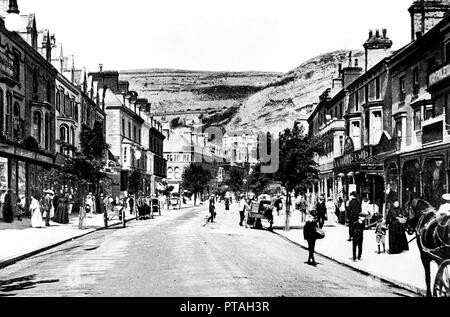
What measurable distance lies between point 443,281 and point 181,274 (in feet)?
19.5

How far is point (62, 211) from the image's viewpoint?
3259 cm

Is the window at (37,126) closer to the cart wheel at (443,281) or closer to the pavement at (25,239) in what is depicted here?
the pavement at (25,239)

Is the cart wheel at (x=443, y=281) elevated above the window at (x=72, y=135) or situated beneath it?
situated beneath

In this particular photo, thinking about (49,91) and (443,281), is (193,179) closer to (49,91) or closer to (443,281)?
(49,91)

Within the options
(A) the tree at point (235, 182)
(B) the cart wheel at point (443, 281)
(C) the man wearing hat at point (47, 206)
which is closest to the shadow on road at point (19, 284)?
(B) the cart wheel at point (443, 281)

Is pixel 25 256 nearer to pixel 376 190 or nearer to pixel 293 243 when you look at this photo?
pixel 293 243

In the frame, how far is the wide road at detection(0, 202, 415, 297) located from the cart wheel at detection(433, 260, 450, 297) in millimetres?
1796

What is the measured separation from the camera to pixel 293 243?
23.2 meters

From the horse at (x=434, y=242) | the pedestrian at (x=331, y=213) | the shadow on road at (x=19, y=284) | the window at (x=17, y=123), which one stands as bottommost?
the pedestrian at (x=331, y=213)

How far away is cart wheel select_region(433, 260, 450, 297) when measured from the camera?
7703mm

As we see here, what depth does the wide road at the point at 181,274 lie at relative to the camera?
10102 millimetres

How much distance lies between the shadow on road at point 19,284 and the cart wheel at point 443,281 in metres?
6.59
